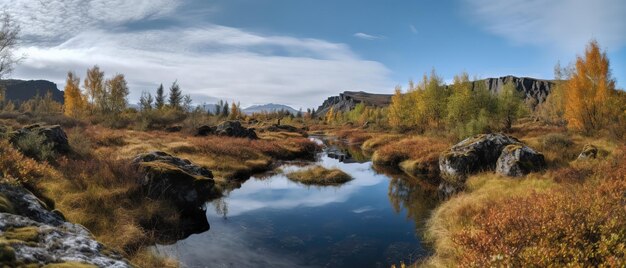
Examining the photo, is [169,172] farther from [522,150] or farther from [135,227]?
[522,150]

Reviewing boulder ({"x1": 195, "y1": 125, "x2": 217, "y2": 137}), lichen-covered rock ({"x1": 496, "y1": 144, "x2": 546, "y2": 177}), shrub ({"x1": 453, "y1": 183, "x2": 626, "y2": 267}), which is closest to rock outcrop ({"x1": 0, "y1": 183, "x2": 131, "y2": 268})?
shrub ({"x1": 453, "y1": 183, "x2": 626, "y2": 267})

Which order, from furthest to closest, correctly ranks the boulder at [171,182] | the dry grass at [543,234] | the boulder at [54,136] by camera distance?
1. the boulder at [54,136]
2. the boulder at [171,182]
3. the dry grass at [543,234]

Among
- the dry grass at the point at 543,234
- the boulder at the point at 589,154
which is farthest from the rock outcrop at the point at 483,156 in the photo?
the dry grass at the point at 543,234

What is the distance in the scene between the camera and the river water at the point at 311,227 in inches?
522

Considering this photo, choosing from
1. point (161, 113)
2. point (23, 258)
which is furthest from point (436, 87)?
point (23, 258)

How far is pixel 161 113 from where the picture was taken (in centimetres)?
6197

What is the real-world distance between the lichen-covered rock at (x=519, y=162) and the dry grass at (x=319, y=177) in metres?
11.1

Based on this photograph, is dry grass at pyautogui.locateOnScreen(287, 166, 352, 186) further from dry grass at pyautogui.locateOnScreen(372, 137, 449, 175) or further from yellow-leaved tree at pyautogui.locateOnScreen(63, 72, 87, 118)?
yellow-leaved tree at pyautogui.locateOnScreen(63, 72, 87, 118)

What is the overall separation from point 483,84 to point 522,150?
39307 mm

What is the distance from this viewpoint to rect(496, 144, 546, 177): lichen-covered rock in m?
23.1

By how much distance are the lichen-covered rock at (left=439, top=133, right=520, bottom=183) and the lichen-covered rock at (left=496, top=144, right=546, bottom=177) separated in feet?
5.75

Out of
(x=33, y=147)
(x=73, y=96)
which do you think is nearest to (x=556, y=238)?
(x=33, y=147)

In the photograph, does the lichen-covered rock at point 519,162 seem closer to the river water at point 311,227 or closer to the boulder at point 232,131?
the river water at point 311,227

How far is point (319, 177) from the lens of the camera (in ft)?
93.3
